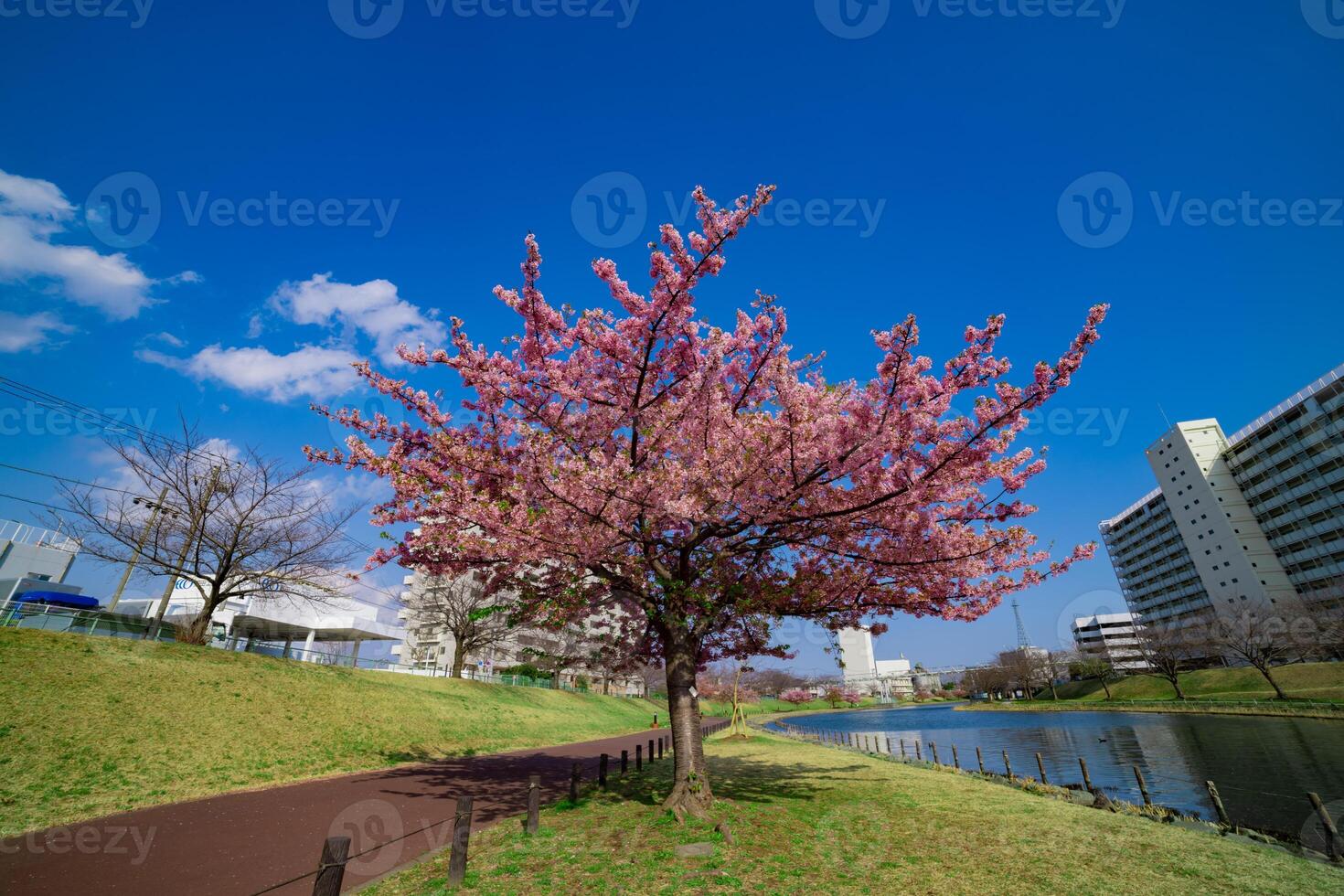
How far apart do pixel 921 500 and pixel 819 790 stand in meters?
8.86

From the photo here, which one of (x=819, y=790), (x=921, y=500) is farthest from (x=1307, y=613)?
(x=921, y=500)

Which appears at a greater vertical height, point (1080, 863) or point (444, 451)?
point (444, 451)

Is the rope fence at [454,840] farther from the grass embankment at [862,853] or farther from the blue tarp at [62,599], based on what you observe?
the blue tarp at [62,599]

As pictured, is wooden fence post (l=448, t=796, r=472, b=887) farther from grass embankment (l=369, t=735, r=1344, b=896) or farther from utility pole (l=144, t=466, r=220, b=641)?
utility pole (l=144, t=466, r=220, b=641)

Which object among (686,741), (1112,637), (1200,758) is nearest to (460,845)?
(686,741)

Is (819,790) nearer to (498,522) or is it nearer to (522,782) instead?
(522,782)

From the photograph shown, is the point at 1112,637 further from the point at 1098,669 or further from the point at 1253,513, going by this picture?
the point at 1253,513

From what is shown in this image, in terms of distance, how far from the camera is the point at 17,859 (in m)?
7.82

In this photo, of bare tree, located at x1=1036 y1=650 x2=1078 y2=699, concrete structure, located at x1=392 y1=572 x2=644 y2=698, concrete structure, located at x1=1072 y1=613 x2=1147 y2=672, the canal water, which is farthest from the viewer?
concrete structure, located at x1=1072 y1=613 x2=1147 y2=672

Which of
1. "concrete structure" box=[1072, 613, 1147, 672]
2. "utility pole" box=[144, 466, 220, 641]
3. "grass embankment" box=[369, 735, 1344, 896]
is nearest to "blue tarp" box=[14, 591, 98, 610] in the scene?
"utility pole" box=[144, 466, 220, 641]

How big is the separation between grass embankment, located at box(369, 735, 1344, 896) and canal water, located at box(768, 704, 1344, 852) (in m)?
4.65

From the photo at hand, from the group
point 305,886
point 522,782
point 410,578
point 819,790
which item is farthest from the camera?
point 410,578

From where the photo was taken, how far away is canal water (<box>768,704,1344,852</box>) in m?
15.3

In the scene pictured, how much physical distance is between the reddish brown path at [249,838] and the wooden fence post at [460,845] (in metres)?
1.33
